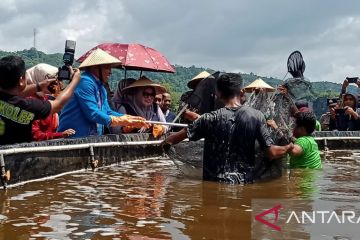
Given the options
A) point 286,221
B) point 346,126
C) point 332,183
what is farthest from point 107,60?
point 346,126

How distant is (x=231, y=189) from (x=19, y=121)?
86.6 inches

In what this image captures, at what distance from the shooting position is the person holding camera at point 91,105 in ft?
22.0

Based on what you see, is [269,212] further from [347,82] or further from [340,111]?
[347,82]

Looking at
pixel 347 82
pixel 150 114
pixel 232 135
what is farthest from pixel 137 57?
pixel 347 82

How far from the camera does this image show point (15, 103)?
4.85 metres

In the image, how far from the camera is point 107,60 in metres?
6.97

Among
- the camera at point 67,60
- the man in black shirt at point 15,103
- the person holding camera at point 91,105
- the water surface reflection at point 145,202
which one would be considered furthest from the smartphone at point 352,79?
the man in black shirt at point 15,103

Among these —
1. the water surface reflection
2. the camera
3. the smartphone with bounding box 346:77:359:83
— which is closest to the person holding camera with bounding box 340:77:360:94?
the smartphone with bounding box 346:77:359:83

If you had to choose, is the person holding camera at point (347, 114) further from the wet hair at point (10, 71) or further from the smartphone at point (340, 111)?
the wet hair at point (10, 71)

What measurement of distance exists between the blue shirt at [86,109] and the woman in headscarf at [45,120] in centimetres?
13

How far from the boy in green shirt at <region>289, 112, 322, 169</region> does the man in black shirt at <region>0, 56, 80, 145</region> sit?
3082 mm

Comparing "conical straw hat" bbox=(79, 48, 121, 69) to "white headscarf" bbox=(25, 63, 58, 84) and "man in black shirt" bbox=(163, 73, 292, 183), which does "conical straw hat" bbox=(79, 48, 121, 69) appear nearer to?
"white headscarf" bbox=(25, 63, 58, 84)

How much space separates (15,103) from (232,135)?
2233 millimetres

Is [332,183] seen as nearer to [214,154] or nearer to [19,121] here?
[214,154]
